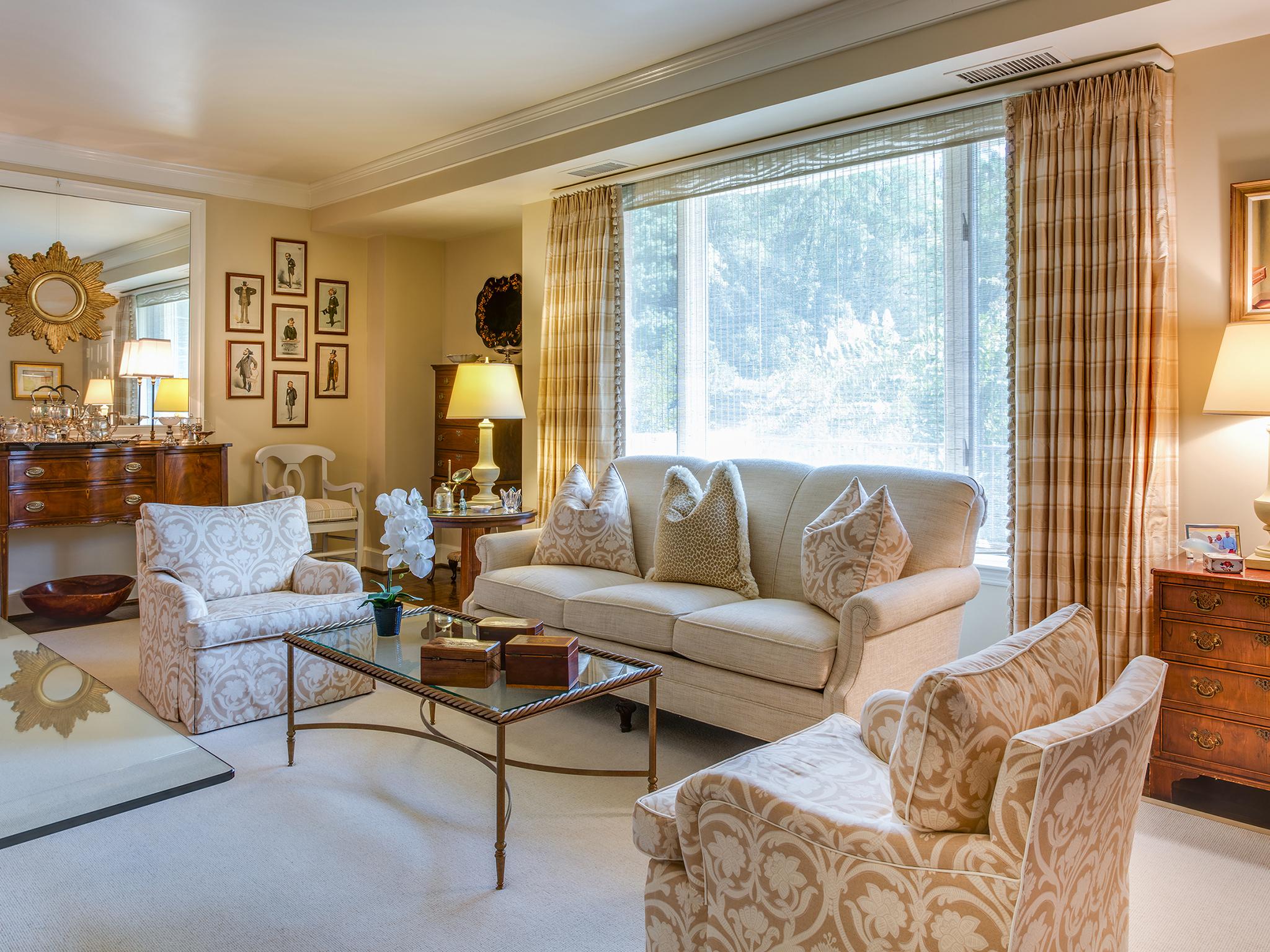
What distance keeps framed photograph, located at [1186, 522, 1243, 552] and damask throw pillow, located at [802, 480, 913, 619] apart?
2.99 ft

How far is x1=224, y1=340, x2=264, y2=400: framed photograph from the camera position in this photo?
6.26 meters

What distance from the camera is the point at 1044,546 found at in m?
3.35

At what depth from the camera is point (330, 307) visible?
6754 mm

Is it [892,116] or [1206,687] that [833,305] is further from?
[1206,687]

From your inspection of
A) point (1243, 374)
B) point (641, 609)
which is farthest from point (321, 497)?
point (1243, 374)

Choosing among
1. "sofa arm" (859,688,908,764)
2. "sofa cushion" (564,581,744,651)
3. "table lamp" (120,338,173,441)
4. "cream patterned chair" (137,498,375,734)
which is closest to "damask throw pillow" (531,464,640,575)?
"sofa cushion" (564,581,744,651)

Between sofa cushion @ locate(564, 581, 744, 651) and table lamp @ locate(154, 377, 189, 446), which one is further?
table lamp @ locate(154, 377, 189, 446)

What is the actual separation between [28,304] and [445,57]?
10.3 ft

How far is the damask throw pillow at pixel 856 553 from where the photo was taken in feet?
10.2

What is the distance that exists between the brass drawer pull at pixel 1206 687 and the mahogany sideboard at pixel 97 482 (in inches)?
193

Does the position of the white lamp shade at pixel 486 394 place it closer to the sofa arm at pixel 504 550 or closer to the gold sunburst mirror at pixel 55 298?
the sofa arm at pixel 504 550

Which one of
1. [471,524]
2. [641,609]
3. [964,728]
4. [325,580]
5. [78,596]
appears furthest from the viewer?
[78,596]

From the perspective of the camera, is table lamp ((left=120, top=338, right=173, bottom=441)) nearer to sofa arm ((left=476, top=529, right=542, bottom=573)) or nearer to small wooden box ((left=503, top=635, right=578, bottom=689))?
sofa arm ((left=476, top=529, right=542, bottom=573))

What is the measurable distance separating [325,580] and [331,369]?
331 cm
